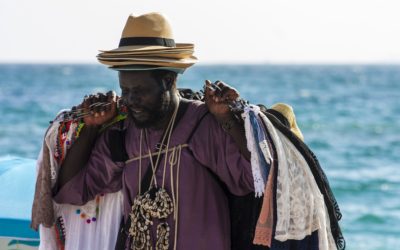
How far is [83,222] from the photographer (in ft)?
12.9

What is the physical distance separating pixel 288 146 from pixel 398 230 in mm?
8294

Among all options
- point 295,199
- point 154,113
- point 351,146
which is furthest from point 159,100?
point 351,146

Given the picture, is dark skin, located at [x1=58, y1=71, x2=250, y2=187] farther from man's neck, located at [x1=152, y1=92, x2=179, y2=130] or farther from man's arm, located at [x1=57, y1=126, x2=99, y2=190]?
man's arm, located at [x1=57, y1=126, x2=99, y2=190]

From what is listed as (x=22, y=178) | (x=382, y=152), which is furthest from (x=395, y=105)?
(x=22, y=178)

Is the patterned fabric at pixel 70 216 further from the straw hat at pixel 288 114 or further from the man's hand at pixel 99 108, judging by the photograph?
the straw hat at pixel 288 114

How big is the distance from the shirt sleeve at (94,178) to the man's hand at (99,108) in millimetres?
99

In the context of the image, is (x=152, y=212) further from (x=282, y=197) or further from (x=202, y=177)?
(x=282, y=197)

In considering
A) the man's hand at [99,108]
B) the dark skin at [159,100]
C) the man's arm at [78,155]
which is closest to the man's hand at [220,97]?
the dark skin at [159,100]

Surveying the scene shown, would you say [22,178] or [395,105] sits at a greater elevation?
[22,178]

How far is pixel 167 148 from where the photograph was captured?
11.9 ft

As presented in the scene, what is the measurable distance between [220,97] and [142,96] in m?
0.31

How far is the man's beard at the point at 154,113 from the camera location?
3518mm

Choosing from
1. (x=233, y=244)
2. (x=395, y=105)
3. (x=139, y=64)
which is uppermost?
(x=139, y=64)

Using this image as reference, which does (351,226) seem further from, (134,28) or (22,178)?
(134,28)
